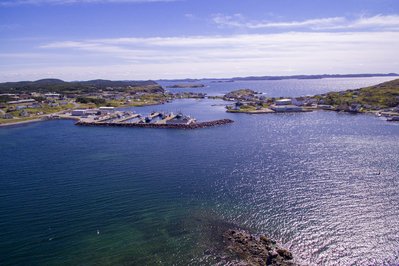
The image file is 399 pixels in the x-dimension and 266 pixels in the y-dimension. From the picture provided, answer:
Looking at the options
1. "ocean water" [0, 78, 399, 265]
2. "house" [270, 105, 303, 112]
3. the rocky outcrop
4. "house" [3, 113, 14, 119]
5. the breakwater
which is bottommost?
the rocky outcrop

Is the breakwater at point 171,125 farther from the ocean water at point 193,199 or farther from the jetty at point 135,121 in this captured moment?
the ocean water at point 193,199

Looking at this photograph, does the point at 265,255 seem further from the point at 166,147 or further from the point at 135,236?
the point at 166,147

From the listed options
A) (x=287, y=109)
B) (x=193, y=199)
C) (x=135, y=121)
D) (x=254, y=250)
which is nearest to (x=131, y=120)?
(x=135, y=121)

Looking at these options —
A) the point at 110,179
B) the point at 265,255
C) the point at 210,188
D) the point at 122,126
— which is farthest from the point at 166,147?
the point at 265,255

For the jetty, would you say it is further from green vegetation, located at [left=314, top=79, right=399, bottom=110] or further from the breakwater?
green vegetation, located at [left=314, top=79, right=399, bottom=110]

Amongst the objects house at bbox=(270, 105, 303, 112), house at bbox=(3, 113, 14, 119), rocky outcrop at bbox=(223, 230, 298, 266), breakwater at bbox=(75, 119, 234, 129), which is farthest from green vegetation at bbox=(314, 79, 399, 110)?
house at bbox=(3, 113, 14, 119)
